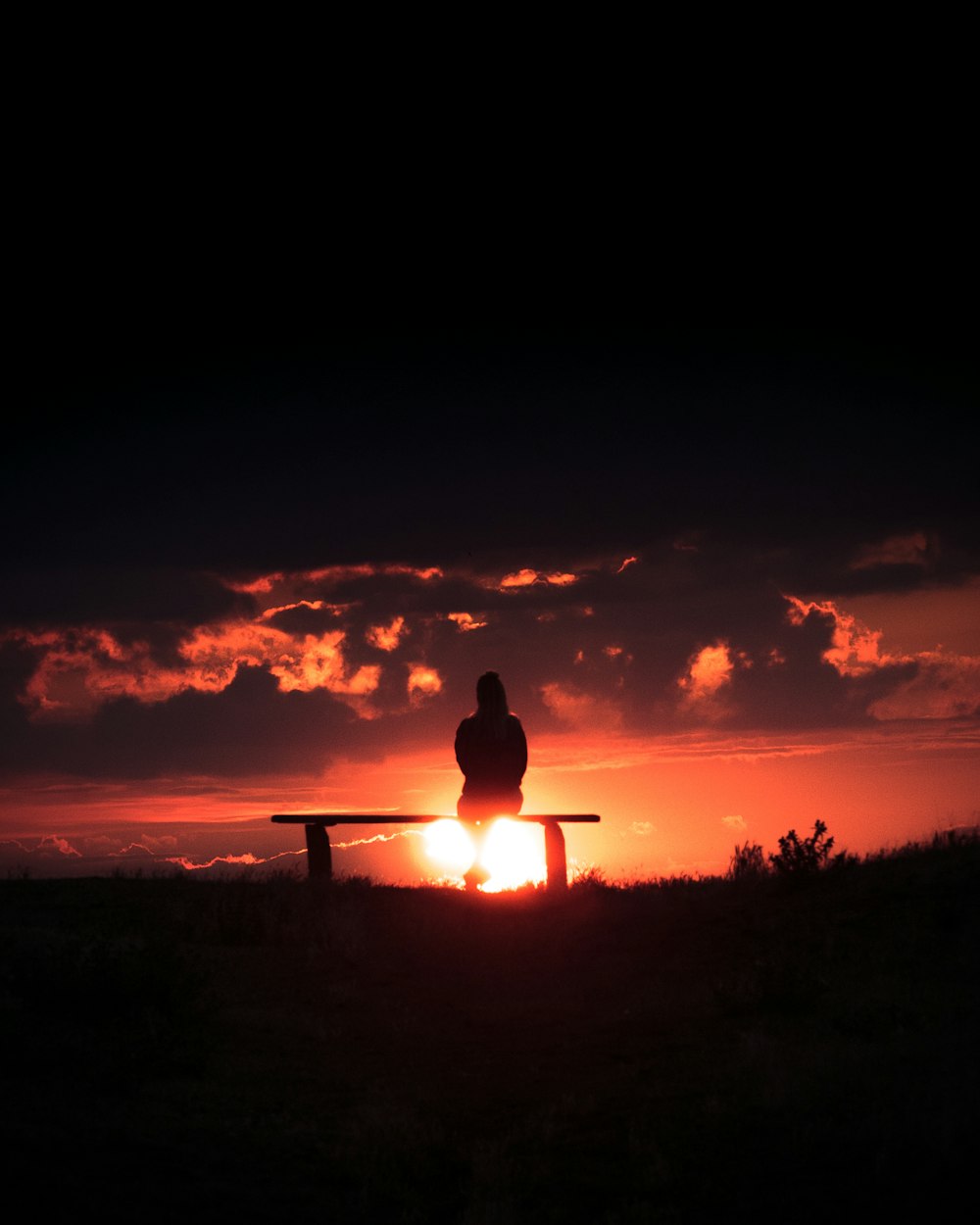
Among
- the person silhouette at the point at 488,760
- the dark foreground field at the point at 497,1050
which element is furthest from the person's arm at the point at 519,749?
the dark foreground field at the point at 497,1050

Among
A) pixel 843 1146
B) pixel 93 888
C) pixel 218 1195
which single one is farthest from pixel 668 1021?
pixel 93 888

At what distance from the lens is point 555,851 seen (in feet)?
60.8

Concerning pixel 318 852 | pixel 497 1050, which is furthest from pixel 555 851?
pixel 497 1050

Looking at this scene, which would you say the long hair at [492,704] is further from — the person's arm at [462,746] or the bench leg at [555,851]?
A: the bench leg at [555,851]

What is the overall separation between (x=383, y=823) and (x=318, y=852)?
3.96ft

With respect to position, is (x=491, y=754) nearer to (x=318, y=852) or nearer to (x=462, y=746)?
(x=462, y=746)

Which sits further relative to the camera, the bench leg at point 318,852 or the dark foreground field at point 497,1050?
the bench leg at point 318,852

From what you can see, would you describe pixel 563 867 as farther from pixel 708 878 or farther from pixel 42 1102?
pixel 42 1102

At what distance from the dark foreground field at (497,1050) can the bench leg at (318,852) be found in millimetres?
1178

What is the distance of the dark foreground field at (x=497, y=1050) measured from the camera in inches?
316

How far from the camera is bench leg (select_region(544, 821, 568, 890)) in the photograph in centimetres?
1850

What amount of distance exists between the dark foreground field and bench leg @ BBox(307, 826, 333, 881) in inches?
46.4

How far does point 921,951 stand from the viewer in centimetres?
1352

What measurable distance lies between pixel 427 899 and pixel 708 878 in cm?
405
